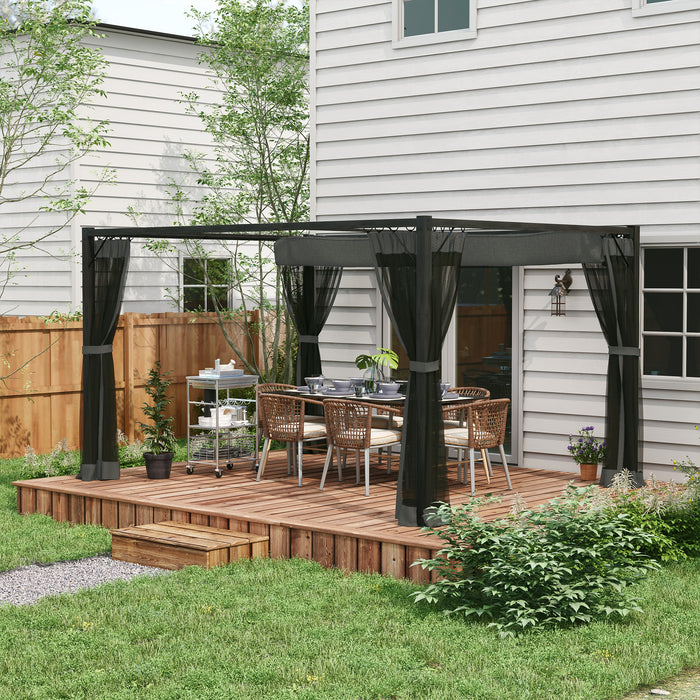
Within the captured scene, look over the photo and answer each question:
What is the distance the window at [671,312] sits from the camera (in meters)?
9.47

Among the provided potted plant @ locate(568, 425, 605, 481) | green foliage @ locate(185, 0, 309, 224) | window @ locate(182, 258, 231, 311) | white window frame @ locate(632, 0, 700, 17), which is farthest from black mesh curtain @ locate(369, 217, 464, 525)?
window @ locate(182, 258, 231, 311)

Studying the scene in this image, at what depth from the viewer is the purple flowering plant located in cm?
979

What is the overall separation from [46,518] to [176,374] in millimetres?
4591

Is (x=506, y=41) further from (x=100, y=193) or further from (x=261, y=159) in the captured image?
(x=100, y=193)

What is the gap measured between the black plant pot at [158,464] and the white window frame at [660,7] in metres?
5.61

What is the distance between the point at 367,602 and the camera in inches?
267

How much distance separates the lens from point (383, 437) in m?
9.12

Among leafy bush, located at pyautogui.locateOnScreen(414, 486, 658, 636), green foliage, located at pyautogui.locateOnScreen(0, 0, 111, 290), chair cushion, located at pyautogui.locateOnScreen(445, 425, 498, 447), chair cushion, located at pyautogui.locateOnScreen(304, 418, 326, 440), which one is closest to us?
leafy bush, located at pyautogui.locateOnScreen(414, 486, 658, 636)

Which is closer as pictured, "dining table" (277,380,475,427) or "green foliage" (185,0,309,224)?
"dining table" (277,380,475,427)

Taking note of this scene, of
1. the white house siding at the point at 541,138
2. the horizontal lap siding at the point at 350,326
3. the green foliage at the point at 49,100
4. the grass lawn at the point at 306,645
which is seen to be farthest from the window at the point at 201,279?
the grass lawn at the point at 306,645

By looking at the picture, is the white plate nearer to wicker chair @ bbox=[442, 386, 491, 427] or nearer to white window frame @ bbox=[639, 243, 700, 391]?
wicker chair @ bbox=[442, 386, 491, 427]

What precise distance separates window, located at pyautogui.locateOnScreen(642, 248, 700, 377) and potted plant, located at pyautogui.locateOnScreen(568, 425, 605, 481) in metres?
0.76

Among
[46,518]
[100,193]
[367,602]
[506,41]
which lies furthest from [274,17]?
[367,602]

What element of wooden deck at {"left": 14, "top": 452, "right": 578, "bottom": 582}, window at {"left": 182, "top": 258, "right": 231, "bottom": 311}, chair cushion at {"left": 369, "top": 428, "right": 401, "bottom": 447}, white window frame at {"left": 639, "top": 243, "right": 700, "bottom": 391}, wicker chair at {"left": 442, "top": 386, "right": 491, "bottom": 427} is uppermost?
window at {"left": 182, "top": 258, "right": 231, "bottom": 311}
